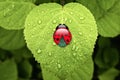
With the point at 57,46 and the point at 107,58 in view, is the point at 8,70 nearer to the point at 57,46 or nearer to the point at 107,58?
the point at 107,58

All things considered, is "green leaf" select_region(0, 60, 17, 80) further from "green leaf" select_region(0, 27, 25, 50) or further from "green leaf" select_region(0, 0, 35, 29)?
"green leaf" select_region(0, 0, 35, 29)

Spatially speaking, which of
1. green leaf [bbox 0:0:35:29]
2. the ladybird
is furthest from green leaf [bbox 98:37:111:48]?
the ladybird

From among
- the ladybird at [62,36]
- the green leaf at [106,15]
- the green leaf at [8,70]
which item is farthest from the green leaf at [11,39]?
the ladybird at [62,36]

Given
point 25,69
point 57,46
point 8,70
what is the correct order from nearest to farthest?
point 57,46 < point 8,70 < point 25,69

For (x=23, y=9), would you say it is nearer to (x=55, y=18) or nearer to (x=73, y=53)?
(x=55, y=18)

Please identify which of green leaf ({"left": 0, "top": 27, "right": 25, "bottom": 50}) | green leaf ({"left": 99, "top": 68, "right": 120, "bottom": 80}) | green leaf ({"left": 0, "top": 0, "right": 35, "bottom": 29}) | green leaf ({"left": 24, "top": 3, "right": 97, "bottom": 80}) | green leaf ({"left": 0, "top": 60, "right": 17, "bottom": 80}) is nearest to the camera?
green leaf ({"left": 24, "top": 3, "right": 97, "bottom": 80})

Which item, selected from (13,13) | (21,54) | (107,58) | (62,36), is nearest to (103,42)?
(107,58)

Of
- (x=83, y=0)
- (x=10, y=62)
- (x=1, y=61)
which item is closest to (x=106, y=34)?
(x=83, y=0)
